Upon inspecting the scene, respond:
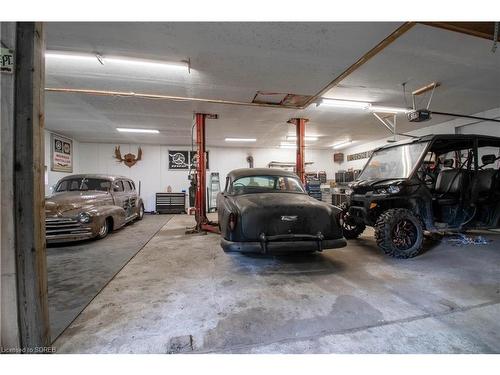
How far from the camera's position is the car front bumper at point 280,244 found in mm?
2826

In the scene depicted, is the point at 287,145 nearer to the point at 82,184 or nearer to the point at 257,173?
the point at 257,173

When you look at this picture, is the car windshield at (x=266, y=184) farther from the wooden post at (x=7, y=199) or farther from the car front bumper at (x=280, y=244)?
the wooden post at (x=7, y=199)

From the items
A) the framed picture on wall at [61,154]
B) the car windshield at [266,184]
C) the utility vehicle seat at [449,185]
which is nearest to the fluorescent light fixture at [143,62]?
the car windshield at [266,184]

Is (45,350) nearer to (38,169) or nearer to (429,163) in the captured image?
(38,169)

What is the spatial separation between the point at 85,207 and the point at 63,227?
0.51 m

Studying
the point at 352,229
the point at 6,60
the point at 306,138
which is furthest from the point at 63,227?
the point at 306,138

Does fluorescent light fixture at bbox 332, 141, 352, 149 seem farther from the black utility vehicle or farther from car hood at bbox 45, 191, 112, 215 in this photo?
car hood at bbox 45, 191, 112, 215

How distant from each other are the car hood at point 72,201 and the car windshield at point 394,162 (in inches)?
225

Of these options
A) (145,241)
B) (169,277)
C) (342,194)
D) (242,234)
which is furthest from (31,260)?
(342,194)

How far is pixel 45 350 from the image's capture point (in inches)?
59.3

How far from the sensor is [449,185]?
4.43m

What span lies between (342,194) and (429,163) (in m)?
4.37

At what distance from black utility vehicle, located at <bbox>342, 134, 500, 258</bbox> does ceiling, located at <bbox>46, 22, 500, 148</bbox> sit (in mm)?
1232

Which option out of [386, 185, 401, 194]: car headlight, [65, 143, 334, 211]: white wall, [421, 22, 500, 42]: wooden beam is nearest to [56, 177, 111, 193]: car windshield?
[65, 143, 334, 211]: white wall
